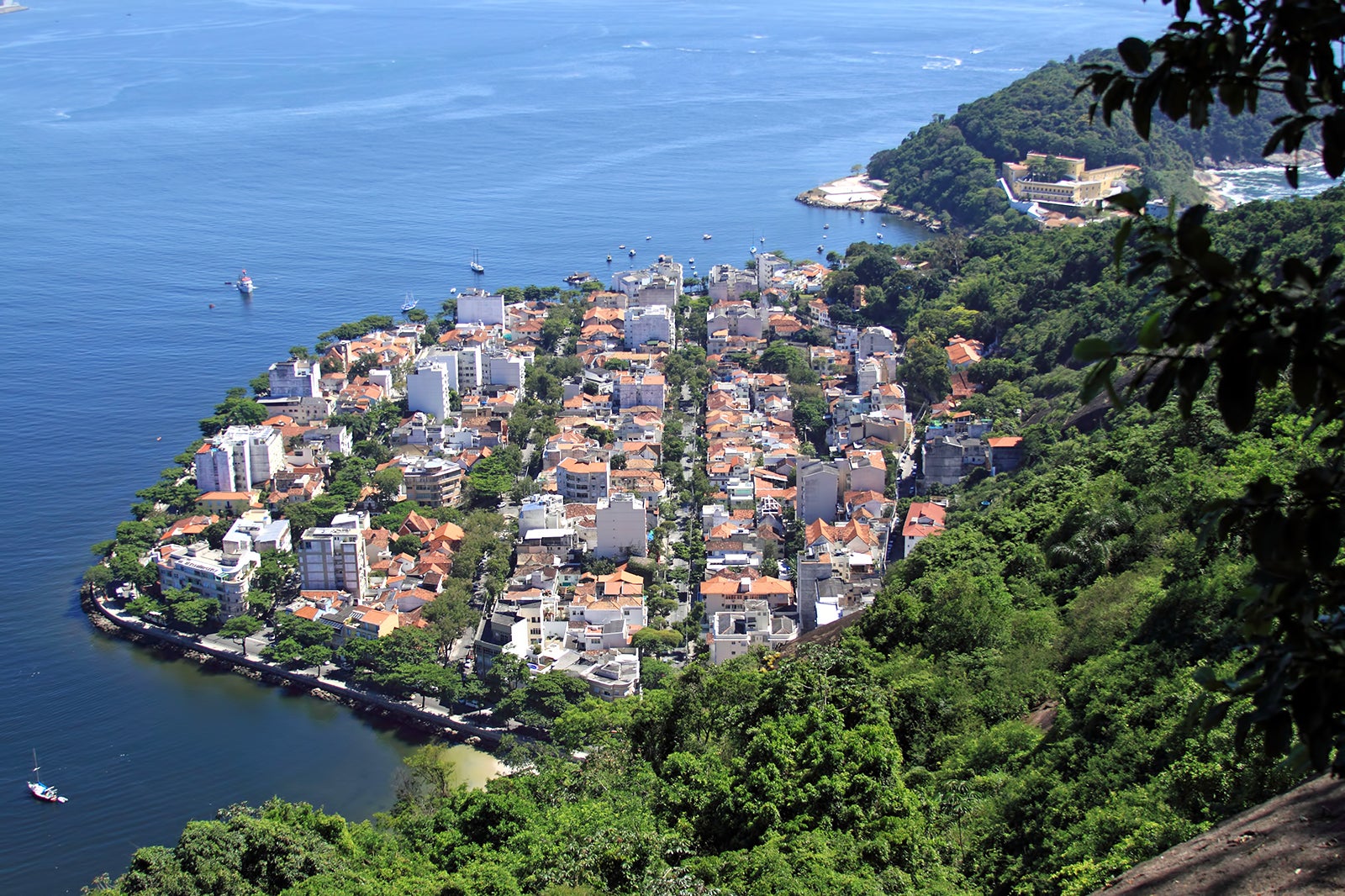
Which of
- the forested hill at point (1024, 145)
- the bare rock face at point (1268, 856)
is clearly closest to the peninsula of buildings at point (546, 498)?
the bare rock face at point (1268, 856)

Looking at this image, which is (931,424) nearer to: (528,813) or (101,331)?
(528,813)

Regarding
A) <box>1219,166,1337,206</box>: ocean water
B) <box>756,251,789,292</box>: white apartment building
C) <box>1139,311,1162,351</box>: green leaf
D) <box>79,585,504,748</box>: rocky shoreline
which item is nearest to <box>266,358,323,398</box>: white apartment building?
<box>79,585,504,748</box>: rocky shoreline

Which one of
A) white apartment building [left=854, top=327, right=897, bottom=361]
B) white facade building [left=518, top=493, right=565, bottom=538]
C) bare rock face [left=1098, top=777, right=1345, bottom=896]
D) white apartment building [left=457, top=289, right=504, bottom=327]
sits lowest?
white facade building [left=518, top=493, right=565, bottom=538]

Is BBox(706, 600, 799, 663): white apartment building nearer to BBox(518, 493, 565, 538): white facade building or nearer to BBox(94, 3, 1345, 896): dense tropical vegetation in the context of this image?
BBox(94, 3, 1345, 896): dense tropical vegetation

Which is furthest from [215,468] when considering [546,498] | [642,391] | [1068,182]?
[1068,182]

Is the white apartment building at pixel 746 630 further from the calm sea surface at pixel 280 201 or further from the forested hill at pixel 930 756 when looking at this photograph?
the calm sea surface at pixel 280 201

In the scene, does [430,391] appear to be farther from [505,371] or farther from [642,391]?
[642,391]
